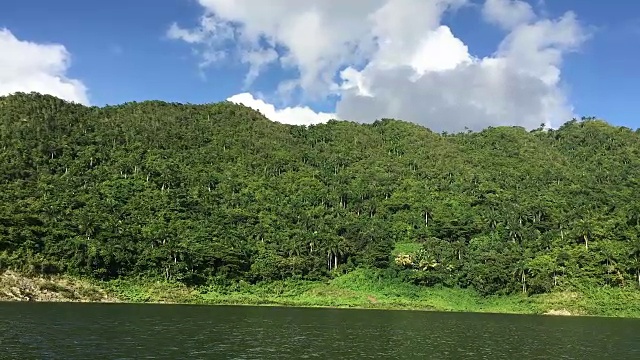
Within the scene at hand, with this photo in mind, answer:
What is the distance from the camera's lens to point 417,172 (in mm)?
186750

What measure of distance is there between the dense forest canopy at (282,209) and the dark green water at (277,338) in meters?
38.4

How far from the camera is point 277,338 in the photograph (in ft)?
167

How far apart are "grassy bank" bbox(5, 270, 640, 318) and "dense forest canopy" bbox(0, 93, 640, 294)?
2988 mm

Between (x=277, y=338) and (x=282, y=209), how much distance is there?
98.8 meters

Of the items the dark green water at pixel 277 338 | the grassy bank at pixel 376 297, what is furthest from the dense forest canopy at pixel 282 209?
the dark green water at pixel 277 338

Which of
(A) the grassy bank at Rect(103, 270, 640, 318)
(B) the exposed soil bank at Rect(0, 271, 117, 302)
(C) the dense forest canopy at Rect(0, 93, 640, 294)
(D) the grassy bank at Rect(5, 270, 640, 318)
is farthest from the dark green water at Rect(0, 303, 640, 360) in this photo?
(C) the dense forest canopy at Rect(0, 93, 640, 294)

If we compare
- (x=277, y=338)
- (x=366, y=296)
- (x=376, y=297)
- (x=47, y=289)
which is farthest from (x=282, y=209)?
(x=277, y=338)

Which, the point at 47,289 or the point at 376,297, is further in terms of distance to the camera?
the point at 376,297

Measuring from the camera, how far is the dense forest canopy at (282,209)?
361 ft

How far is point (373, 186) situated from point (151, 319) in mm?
118844

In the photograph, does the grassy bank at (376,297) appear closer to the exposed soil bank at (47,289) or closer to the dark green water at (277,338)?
the exposed soil bank at (47,289)

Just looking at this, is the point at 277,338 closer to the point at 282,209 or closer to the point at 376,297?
the point at 376,297

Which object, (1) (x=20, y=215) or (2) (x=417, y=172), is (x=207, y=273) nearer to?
(1) (x=20, y=215)

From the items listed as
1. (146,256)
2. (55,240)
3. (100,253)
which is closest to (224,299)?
(146,256)
